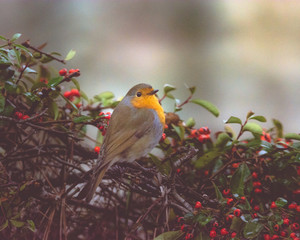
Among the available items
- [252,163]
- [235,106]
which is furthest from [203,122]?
[252,163]

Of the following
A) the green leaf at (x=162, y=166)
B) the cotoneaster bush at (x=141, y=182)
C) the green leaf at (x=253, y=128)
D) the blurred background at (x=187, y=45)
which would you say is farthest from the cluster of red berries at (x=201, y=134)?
the blurred background at (x=187, y=45)

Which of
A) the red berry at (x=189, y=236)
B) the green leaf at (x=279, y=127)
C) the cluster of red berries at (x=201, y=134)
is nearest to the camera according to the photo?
the red berry at (x=189, y=236)

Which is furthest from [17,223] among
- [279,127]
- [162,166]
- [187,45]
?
[187,45]

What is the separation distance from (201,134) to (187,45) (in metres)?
1.13

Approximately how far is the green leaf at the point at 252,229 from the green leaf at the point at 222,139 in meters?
0.24

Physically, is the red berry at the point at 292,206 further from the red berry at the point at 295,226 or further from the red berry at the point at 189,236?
the red berry at the point at 189,236

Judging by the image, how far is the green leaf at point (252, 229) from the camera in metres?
0.71

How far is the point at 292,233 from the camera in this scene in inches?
30.0

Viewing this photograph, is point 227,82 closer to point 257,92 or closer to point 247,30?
point 257,92

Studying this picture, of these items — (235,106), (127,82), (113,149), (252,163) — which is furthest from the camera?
(235,106)

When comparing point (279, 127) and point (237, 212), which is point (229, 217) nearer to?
point (237, 212)

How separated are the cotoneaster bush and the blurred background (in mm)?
821

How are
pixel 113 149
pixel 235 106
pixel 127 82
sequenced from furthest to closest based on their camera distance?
pixel 235 106, pixel 127 82, pixel 113 149

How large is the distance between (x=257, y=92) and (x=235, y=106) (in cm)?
15
